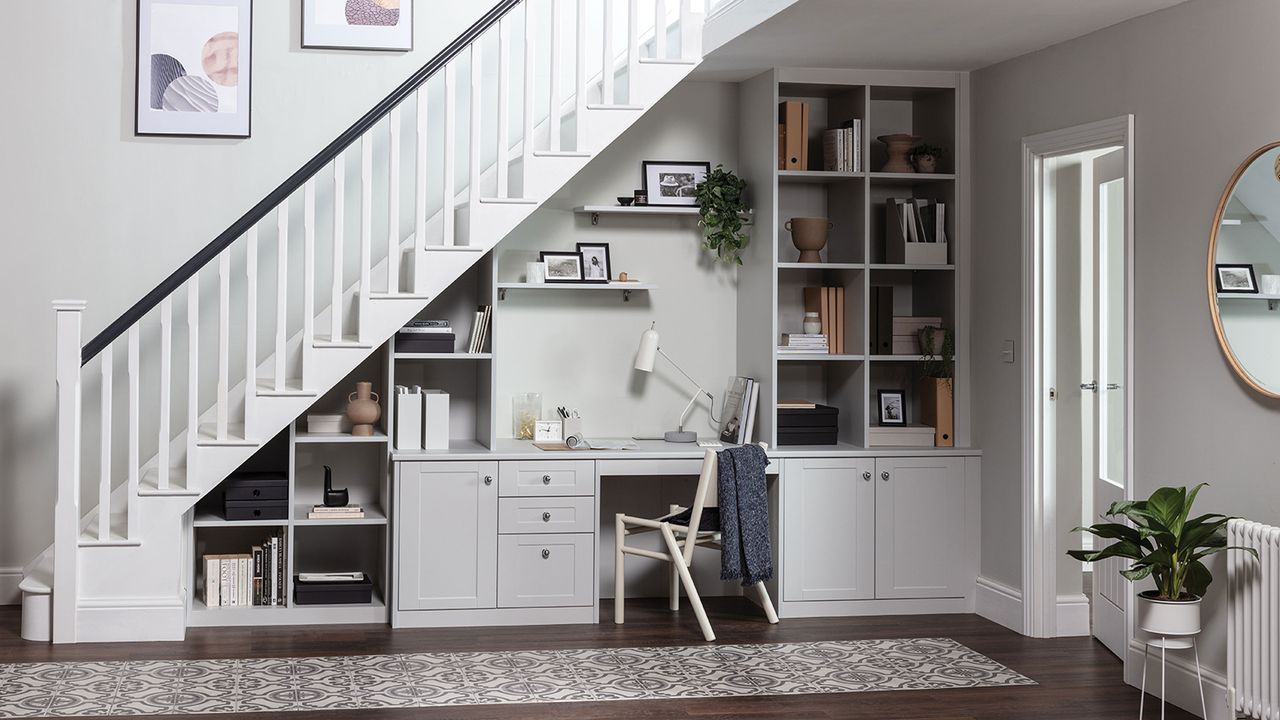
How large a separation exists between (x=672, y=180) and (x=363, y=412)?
1.91 meters

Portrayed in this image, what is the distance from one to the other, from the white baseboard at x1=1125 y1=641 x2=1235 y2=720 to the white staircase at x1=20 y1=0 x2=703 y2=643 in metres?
3.02

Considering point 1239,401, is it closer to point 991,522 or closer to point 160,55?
point 991,522

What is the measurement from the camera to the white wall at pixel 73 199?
18.5 ft

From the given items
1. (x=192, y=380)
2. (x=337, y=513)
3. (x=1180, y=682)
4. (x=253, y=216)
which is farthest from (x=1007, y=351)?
(x=192, y=380)

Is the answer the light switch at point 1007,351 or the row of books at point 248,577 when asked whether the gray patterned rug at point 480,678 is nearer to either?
the row of books at point 248,577

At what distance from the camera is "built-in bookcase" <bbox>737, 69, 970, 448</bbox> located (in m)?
5.78

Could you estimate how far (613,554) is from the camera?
19.9ft

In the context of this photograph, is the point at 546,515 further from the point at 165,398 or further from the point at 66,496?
the point at 66,496

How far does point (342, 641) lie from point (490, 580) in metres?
0.68

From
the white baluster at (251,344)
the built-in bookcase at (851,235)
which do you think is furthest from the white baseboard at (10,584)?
the built-in bookcase at (851,235)

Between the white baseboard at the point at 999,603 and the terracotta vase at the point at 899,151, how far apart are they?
2.00 metres

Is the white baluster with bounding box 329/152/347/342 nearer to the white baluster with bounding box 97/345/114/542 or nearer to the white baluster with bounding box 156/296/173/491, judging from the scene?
the white baluster with bounding box 156/296/173/491

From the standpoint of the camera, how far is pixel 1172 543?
4.00 m

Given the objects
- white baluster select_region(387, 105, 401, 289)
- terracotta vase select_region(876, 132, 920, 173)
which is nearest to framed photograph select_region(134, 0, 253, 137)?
white baluster select_region(387, 105, 401, 289)
